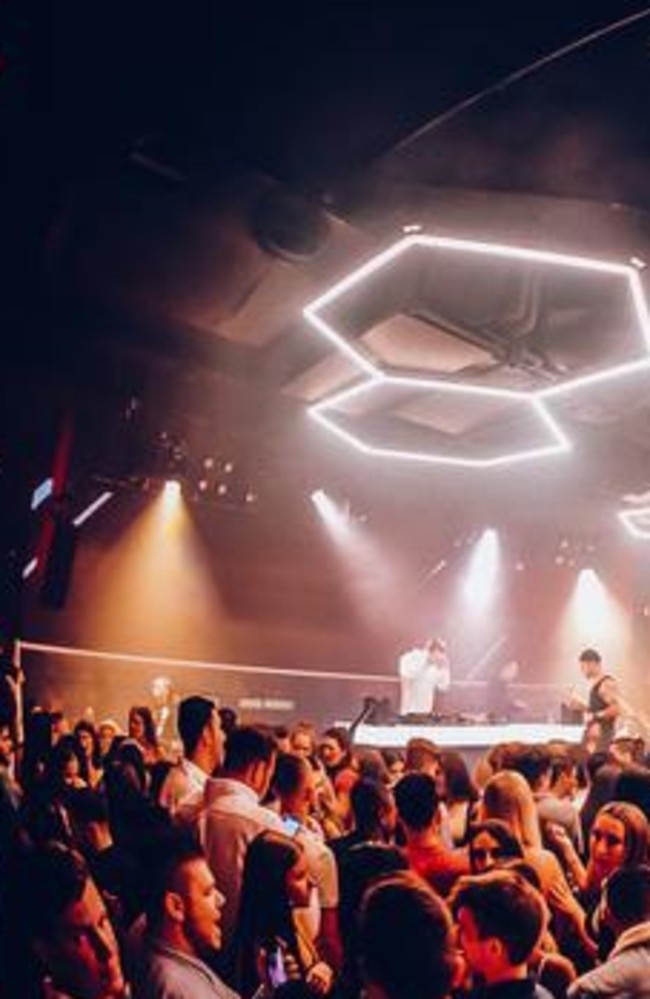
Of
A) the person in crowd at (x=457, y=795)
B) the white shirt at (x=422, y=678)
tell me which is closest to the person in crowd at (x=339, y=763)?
the person in crowd at (x=457, y=795)

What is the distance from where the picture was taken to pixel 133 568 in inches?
428

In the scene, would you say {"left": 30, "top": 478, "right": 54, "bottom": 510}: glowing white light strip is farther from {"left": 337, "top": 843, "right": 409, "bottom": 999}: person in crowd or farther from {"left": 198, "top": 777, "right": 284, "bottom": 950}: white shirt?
{"left": 337, "top": 843, "right": 409, "bottom": 999}: person in crowd

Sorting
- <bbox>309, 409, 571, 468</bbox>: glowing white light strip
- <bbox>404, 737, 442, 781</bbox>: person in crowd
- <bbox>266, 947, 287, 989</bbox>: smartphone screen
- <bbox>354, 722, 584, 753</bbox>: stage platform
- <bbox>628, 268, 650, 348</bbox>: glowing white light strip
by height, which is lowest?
<bbox>354, 722, 584, 753</bbox>: stage platform

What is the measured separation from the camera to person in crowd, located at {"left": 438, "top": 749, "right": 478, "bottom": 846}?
166 inches

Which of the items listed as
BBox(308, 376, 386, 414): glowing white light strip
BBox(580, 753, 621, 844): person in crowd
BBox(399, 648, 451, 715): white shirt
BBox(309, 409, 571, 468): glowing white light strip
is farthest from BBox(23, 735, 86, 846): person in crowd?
BBox(399, 648, 451, 715): white shirt

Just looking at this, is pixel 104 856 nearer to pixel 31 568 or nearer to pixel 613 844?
pixel 613 844

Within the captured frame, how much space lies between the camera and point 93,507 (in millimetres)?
10594

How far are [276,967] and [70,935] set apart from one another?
0.55m

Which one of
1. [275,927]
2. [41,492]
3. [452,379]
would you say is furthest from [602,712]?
[41,492]

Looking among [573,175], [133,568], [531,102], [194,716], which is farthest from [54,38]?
[133,568]

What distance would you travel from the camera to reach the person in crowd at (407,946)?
1.58m

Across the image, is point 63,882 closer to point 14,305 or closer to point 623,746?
point 623,746

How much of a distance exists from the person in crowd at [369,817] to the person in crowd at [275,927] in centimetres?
87

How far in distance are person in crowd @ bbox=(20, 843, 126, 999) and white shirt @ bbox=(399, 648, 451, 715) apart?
8192mm
